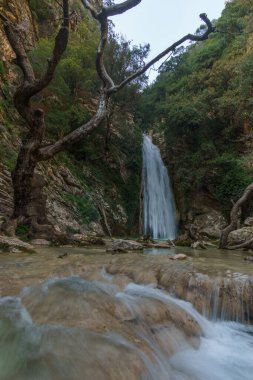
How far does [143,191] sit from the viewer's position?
63.0ft

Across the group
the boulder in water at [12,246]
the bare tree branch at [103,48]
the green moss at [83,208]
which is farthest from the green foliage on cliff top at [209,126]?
the boulder in water at [12,246]

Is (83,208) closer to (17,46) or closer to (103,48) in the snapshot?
(103,48)

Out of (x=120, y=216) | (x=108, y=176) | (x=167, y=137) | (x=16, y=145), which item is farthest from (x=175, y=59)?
(x=16, y=145)

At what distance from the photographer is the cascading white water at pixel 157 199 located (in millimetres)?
18125

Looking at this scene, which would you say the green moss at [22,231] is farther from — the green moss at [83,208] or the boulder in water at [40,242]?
the green moss at [83,208]

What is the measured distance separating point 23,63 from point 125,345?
7.28 meters

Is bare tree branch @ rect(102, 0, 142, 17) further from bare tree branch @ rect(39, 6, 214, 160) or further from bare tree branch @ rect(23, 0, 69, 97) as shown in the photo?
bare tree branch @ rect(23, 0, 69, 97)

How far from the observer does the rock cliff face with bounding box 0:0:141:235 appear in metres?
10.6

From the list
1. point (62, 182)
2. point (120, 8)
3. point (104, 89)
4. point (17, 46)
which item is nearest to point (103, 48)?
point (104, 89)

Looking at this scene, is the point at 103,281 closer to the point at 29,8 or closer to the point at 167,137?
the point at 167,137

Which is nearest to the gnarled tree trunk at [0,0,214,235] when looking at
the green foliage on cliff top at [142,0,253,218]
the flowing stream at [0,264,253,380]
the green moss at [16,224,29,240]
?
the green moss at [16,224,29,240]

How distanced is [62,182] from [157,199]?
773 cm

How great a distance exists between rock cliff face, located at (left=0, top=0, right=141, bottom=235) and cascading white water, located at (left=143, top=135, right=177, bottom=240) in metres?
1.47

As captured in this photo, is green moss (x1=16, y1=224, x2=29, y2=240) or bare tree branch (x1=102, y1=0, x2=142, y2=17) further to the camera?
green moss (x1=16, y1=224, x2=29, y2=240)
